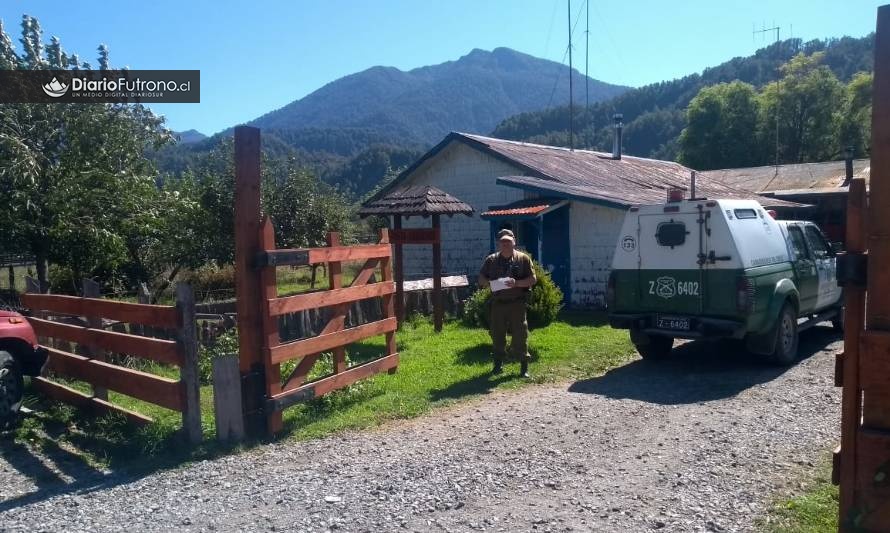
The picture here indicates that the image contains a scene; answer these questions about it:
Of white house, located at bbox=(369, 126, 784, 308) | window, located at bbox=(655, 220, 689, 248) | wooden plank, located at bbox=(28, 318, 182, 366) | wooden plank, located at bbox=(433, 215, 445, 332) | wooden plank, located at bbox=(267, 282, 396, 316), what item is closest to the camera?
wooden plank, located at bbox=(28, 318, 182, 366)

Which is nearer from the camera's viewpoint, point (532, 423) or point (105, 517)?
point (105, 517)

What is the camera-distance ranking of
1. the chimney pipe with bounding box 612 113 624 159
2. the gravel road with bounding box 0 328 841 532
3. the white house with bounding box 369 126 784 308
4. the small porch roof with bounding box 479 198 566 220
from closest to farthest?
the gravel road with bounding box 0 328 841 532, the small porch roof with bounding box 479 198 566 220, the white house with bounding box 369 126 784 308, the chimney pipe with bounding box 612 113 624 159

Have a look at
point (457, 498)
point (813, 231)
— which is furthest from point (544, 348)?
point (457, 498)

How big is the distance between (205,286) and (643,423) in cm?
1787

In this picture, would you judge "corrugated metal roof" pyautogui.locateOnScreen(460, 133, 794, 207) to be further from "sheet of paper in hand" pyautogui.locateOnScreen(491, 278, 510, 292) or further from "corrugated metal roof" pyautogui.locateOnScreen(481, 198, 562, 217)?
"sheet of paper in hand" pyautogui.locateOnScreen(491, 278, 510, 292)

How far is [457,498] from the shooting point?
487 cm

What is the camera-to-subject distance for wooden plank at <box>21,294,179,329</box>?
6238mm

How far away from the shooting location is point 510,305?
8797mm

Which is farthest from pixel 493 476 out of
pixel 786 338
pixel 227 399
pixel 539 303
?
pixel 539 303

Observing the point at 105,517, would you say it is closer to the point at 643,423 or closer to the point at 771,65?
the point at 643,423

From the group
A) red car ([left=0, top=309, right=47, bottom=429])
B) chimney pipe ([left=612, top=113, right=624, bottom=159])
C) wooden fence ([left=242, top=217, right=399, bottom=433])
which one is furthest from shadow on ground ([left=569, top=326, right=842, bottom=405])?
chimney pipe ([left=612, top=113, right=624, bottom=159])

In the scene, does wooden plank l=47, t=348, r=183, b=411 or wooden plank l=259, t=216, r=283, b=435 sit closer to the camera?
wooden plank l=47, t=348, r=183, b=411

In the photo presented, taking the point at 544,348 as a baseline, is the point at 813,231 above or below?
above

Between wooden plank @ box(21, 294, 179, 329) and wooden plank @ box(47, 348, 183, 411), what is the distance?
482 mm
